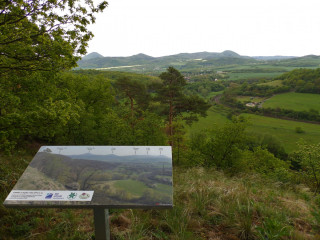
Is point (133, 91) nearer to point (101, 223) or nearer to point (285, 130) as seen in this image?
point (101, 223)

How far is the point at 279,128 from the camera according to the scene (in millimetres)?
70188

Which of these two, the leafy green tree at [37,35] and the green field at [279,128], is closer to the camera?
the leafy green tree at [37,35]

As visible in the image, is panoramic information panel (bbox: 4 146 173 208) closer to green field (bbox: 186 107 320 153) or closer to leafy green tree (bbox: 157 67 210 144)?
leafy green tree (bbox: 157 67 210 144)

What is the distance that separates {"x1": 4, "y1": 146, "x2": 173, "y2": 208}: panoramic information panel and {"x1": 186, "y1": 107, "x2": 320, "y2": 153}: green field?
53.9 meters

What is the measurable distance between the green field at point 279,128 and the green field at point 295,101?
A: 12.2 meters

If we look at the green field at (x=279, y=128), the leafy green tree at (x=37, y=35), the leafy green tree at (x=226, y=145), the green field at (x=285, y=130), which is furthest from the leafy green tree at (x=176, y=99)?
the green field at (x=285, y=130)

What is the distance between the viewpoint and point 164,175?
3049mm

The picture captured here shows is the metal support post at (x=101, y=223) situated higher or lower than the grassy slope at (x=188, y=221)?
higher

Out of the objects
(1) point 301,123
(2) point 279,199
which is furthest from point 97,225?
(1) point 301,123

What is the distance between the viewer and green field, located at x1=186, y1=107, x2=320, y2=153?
61000mm

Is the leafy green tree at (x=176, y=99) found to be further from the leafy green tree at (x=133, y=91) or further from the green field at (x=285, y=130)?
the green field at (x=285, y=130)

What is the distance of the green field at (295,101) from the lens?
84000 mm

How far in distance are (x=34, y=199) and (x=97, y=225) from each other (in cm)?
95

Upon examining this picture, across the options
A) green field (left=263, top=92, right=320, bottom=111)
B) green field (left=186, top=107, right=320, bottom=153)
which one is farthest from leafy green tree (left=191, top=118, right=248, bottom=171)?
green field (left=263, top=92, right=320, bottom=111)
